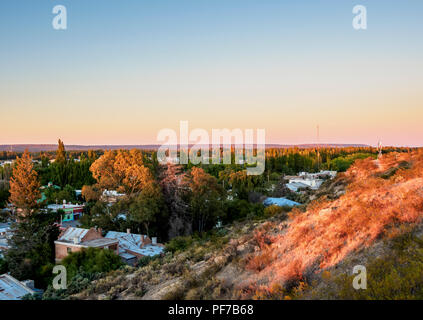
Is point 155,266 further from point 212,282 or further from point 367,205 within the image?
point 367,205

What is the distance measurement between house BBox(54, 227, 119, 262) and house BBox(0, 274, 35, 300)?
133 inches

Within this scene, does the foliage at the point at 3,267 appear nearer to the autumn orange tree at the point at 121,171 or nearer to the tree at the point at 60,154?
the autumn orange tree at the point at 121,171

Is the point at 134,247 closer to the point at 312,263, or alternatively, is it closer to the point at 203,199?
the point at 203,199

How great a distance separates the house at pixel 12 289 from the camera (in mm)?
11763

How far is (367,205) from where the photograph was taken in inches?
327

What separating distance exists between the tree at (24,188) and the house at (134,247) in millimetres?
5746

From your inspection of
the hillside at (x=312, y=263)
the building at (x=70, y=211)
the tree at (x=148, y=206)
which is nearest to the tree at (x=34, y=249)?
the tree at (x=148, y=206)

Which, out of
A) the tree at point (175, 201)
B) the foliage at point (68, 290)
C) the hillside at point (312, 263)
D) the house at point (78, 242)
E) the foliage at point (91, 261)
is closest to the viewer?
the hillside at point (312, 263)

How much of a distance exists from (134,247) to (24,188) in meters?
9.05

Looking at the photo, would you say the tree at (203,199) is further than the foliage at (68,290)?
Yes

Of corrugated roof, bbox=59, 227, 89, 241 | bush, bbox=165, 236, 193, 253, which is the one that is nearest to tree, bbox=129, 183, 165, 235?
corrugated roof, bbox=59, 227, 89, 241

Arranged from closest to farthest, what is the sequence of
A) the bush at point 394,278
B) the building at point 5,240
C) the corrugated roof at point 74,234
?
the bush at point 394,278 → the corrugated roof at point 74,234 → the building at point 5,240
